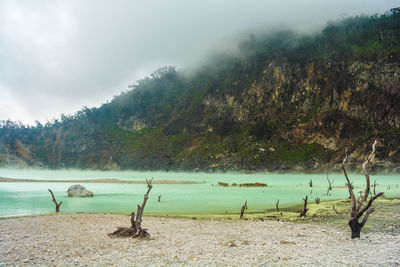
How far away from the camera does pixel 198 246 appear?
15844 mm

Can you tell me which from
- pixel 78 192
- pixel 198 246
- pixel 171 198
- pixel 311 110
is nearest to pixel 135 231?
pixel 198 246

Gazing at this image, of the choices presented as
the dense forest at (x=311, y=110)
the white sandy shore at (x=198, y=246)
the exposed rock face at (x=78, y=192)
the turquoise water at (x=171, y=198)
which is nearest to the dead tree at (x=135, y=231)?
the white sandy shore at (x=198, y=246)

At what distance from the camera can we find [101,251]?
14.7 m

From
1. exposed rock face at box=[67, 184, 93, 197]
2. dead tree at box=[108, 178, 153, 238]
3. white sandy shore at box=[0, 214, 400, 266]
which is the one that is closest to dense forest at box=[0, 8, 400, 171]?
exposed rock face at box=[67, 184, 93, 197]

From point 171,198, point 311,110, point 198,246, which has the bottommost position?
point 171,198

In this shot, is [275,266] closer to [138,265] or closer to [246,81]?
[138,265]

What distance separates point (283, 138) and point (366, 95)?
1752 inches

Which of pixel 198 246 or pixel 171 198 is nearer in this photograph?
pixel 198 246

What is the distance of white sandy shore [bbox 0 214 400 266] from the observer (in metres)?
12.8

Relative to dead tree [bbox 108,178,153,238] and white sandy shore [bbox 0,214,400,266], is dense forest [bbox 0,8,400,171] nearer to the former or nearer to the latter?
white sandy shore [bbox 0,214,400,266]

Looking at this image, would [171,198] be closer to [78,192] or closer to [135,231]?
[78,192]

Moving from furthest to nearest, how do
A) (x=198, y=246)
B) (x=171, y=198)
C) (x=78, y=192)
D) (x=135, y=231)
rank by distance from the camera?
(x=78, y=192) < (x=171, y=198) < (x=135, y=231) < (x=198, y=246)

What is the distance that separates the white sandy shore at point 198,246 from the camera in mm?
12844

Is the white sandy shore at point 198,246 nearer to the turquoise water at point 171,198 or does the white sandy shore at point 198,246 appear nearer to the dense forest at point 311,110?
the turquoise water at point 171,198
